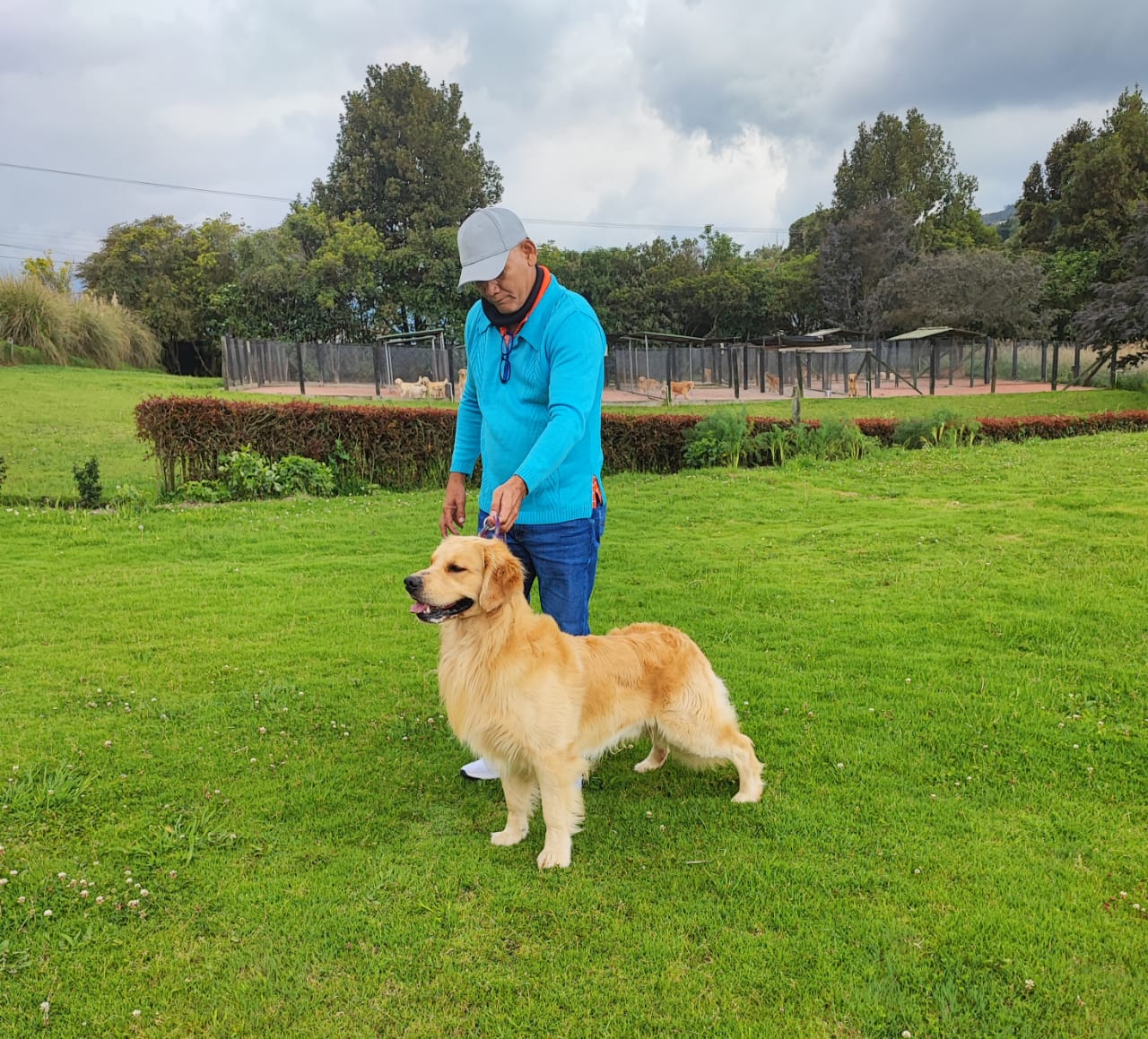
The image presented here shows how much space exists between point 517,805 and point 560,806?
0.93 feet

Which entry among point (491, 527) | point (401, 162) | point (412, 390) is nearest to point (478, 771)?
point (491, 527)

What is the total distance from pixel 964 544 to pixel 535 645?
6.57 meters

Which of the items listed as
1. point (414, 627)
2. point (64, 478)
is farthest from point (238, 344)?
point (414, 627)

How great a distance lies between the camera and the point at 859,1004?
8.73ft

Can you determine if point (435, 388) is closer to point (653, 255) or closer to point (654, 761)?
point (654, 761)

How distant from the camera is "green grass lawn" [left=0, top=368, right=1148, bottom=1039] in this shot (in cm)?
274

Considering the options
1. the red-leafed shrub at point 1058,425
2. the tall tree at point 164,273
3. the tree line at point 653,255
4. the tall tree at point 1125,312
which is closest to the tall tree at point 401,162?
the tree line at point 653,255

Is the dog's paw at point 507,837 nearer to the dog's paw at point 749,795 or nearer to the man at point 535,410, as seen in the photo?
the man at point 535,410

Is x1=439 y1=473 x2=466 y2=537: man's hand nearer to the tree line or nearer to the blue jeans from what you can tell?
the blue jeans

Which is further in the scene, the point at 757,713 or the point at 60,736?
the point at 757,713

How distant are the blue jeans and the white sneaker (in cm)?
92

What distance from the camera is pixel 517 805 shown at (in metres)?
3.62

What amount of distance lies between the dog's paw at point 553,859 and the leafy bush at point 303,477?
29.1 feet

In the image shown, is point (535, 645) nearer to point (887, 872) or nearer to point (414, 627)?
point (887, 872)
